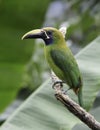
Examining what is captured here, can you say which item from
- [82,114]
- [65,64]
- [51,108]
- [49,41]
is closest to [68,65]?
[65,64]

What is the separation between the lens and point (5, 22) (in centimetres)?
345

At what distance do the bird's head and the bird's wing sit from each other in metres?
0.05

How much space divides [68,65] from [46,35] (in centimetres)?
15

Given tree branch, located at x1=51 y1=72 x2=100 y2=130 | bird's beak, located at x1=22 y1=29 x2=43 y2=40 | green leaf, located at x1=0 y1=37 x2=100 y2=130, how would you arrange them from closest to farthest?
tree branch, located at x1=51 y1=72 x2=100 y2=130, bird's beak, located at x1=22 y1=29 x2=43 y2=40, green leaf, located at x1=0 y1=37 x2=100 y2=130

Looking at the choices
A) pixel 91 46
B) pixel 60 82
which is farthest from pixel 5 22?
pixel 60 82

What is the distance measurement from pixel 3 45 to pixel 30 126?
995 millimetres

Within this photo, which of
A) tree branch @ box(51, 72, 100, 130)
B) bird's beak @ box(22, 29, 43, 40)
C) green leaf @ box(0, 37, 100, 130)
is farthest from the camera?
green leaf @ box(0, 37, 100, 130)

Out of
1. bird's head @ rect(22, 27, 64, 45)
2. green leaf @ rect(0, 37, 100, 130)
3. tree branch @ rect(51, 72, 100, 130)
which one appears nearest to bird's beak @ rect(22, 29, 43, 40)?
bird's head @ rect(22, 27, 64, 45)

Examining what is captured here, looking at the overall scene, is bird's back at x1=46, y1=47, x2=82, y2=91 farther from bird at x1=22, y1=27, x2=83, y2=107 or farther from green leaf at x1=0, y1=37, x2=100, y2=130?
green leaf at x1=0, y1=37, x2=100, y2=130

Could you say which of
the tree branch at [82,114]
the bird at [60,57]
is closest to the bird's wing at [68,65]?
the bird at [60,57]

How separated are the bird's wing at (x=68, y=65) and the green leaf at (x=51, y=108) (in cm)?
34

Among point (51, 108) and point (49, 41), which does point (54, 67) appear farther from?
point (51, 108)

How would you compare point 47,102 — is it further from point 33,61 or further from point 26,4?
point 33,61

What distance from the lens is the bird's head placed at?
81.6 inches
